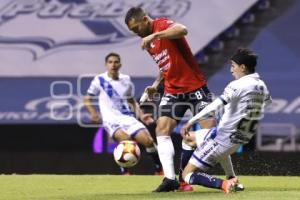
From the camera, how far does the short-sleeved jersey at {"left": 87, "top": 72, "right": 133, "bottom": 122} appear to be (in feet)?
43.0

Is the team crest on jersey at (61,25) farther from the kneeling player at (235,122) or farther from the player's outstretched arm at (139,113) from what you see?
the kneeling player at (235,122)

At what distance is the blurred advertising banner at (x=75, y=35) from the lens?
13781 millimetres

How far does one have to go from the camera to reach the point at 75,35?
13.9m

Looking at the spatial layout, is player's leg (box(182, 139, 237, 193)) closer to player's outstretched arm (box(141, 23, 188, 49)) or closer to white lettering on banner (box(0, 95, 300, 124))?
player's outstretched arm (box(141, 23, 188, 49))

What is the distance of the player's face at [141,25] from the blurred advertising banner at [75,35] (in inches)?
184

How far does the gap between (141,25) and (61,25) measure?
501cm

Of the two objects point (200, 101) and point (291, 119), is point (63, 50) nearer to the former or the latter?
point (291, 119)

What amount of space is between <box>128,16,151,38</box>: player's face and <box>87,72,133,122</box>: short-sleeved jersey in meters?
4.05

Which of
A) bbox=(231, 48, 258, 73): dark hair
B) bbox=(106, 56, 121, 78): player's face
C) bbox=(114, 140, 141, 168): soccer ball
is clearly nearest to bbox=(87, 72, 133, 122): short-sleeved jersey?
bbox=(106, 56, 121, 78): player's face

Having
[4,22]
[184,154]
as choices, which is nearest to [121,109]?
[4,22]

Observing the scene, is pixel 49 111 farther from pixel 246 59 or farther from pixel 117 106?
pixel 246 59

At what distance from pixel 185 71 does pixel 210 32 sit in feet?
15.3

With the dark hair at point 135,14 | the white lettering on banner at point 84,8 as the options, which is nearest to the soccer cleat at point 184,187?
the dark hair at point 135,14

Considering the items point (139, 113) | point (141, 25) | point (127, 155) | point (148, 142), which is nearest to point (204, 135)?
point (141, 25)
